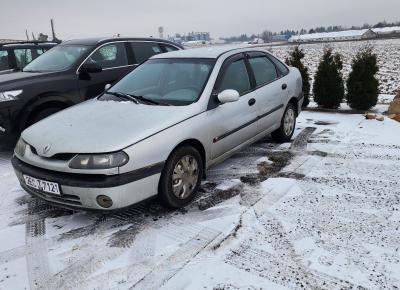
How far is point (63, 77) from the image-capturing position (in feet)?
19.2

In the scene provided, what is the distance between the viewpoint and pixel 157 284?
2689mm

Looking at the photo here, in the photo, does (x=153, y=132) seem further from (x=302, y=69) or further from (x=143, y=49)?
(x=302, y=69)

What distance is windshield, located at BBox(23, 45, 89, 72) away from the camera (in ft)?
20.0

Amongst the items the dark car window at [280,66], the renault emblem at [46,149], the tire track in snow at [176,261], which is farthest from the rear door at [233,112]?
the renault emblem at [46,149]

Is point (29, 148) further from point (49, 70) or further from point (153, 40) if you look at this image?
point (153, 40)

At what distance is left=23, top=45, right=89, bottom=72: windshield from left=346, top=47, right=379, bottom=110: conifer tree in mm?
5589

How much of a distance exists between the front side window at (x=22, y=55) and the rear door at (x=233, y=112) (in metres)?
5.50

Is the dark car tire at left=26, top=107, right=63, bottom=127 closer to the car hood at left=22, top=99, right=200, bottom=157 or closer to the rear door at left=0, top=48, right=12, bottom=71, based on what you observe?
the car hood at left=22, top=99, right=200, bottom=157

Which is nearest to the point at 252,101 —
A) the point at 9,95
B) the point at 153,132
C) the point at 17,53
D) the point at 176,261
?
the point at 153,132

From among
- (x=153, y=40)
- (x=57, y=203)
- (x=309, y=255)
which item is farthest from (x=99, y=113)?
(x=153, y=40)

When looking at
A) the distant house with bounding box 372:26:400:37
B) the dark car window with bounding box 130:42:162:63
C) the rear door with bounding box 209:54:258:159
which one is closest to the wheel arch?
the rear door with bounding box 209:54:258:159

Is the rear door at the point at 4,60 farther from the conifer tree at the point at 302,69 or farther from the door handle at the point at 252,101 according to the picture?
the conifer tree at the point at 302,69

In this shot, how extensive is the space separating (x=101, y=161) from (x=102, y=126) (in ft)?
1.70

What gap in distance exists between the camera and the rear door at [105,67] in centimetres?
612
